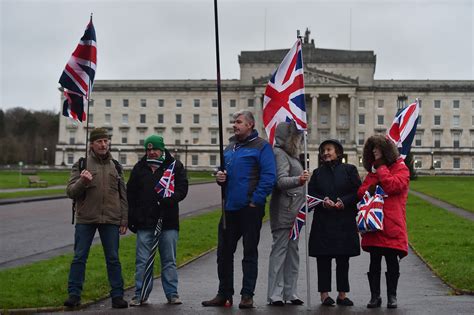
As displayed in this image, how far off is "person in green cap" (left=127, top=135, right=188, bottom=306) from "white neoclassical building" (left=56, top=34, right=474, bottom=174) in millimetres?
96769

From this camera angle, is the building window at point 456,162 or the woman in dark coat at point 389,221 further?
the building window at point 456,162

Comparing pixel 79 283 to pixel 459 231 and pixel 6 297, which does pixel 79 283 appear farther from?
pixel 459 231

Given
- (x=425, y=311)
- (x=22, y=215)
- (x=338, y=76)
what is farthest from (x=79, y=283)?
(x=338, y=76)

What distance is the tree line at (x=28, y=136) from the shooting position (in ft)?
452

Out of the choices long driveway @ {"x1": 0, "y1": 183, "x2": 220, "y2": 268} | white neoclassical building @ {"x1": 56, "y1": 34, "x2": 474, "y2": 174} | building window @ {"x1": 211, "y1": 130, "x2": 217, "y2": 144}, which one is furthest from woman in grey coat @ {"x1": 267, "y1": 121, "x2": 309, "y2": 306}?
building window @ {"x1": 211, "y1": 130, "x2": 217, "y2": 144}

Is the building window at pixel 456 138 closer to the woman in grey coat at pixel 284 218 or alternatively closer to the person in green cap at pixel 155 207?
the woman in grey coat at pixel 284 218

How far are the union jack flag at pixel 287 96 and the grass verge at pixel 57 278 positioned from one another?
3.80 m

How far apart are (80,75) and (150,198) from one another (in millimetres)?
2576

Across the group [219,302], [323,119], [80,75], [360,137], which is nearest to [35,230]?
[80,75]

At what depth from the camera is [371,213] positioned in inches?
360

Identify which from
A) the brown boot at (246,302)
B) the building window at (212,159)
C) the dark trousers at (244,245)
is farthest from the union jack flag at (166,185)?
the building window at (212,159)

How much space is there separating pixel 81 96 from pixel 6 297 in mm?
3366

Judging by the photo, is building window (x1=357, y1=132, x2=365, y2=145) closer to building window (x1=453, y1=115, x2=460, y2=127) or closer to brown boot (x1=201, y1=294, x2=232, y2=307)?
building window (x1=453, y1=115, x2=460, y2=127)

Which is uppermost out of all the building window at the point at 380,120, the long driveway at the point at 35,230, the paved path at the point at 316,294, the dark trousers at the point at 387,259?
the building window at the point at 380,120
